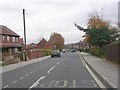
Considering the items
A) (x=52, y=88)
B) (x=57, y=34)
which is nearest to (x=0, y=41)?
(x=52, y=88)

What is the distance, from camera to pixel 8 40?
75.6 metres

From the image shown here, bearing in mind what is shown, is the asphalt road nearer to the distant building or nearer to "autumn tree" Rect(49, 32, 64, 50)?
the distant building

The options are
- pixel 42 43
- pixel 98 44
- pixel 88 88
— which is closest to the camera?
pixel 88 88

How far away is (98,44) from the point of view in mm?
66438

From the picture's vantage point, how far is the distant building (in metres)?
71.9

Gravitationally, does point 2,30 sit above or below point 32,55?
above

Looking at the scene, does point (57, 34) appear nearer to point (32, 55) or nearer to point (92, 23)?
point (92, 23)

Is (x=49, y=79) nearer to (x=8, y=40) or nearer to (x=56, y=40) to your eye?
(x=8, y=40)

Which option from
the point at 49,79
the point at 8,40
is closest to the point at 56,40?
the point at 8,40

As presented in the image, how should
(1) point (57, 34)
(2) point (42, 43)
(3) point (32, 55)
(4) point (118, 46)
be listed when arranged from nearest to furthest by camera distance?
(4) point (118, 46) → (3) point (32, 55) → (2) point (42, 43) → (1) point (57, 34)

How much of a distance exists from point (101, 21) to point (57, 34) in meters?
86.3

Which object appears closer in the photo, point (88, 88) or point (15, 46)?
point (88, 88)

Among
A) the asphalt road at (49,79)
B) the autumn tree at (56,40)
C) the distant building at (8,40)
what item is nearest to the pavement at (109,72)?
the asphalt road at (49,79)

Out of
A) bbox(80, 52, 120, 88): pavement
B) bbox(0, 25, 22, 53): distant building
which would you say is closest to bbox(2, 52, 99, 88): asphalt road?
bbox(80, 52, 120, 88): pavement
